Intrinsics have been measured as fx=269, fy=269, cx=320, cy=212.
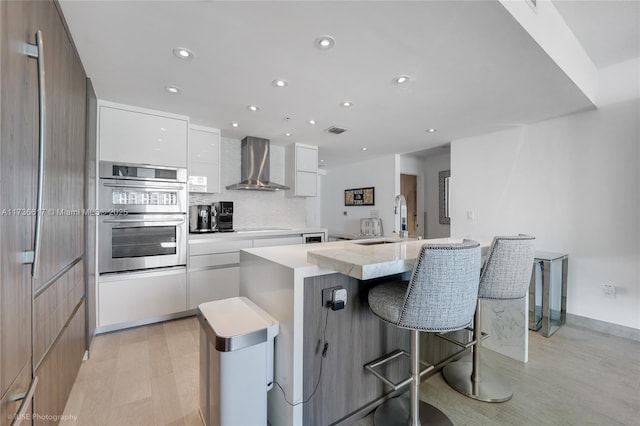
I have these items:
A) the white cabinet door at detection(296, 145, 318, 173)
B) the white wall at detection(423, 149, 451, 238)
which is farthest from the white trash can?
the white wall at detection(423, 149, 451, 238)

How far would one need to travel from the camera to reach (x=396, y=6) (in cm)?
138

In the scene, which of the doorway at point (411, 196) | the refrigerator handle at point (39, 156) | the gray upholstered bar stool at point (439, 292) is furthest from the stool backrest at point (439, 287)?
the doorway at point (411, 196)

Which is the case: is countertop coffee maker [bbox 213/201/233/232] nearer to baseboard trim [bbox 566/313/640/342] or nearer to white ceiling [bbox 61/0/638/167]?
white ceiling [bbox 61/0/638/167]

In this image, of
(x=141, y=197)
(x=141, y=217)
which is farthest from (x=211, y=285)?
(x=141, y=197)

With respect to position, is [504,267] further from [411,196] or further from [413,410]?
[411,196]

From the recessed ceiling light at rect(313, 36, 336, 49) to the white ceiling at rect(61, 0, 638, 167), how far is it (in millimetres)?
33

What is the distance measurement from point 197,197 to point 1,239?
303 cm

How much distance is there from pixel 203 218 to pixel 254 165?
1.04m

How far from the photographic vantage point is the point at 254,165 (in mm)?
3957

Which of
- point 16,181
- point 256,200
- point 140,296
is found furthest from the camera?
point 256,200

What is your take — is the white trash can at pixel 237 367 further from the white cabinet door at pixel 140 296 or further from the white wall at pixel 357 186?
the white wall at pixel 357 186

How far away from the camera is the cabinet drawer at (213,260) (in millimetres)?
3043

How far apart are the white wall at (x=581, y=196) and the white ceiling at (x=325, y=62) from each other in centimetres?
34

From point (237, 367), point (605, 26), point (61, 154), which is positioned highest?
point (605, 26)
